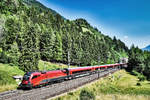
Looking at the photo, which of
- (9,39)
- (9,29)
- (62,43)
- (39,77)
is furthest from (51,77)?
(62,43)

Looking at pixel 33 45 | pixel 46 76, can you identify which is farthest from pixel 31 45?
pixel 46 76

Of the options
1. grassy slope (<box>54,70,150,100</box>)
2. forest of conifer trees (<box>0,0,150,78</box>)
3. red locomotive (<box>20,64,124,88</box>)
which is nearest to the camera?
grassy slope (<box>54,70,150,100</box>)

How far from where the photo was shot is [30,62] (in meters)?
42.2

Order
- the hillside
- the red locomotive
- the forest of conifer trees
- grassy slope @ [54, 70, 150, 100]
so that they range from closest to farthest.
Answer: grassy slope @ [54, 70, 150, 100]
the red locomotive
the hillside
the forest of conifer trees

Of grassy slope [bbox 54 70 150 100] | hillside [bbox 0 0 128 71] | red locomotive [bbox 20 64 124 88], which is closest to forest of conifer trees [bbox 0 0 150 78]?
hillside [bbox 0 0 128 71]

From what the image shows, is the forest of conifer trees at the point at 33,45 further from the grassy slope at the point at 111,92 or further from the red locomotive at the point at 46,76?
the grassy slope at the point at 111,92

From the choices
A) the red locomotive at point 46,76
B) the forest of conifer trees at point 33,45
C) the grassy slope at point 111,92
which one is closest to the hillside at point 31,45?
the forest of conifer trees at point 33,45

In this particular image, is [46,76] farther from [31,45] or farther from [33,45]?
[33,45]

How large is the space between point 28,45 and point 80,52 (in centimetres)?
3890

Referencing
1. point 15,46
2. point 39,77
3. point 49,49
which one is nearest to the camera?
point 39,77

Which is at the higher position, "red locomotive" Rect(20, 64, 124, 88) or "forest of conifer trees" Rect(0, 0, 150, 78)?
"forest of conifer trees" Rect(0, 0, 150, 78)

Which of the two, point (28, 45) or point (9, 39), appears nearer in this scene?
point (28, 45)

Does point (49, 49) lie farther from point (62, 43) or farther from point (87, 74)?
point (87, 74)

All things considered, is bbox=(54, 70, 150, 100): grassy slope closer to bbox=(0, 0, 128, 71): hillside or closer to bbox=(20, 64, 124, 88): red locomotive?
bbox=(20, 64, 124, 88): red locomotive
